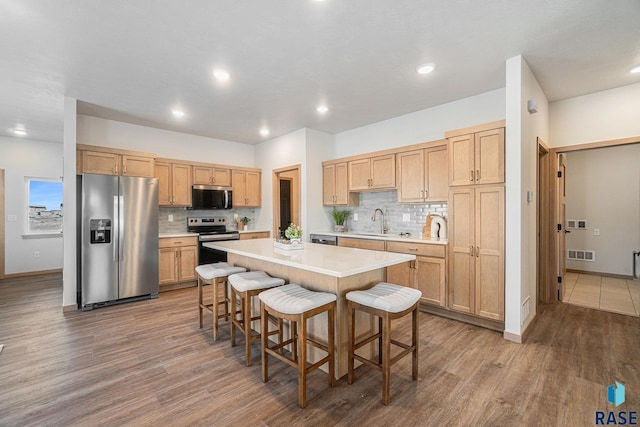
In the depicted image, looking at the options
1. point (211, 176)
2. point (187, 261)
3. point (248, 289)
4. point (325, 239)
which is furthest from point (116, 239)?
point (325, 239)

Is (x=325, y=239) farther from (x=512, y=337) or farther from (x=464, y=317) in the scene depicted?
(x=512, y=337)

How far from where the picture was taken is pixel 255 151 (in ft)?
21.2

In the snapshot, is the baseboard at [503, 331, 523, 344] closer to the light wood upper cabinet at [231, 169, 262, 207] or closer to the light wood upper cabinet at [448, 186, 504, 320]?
the light wood upper cabinet at [448, 186, 504, 320]

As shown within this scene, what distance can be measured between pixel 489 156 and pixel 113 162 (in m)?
5.16

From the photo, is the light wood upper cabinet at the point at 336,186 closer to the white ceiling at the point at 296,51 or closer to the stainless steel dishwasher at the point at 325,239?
the stainless steel dishwasher at the point at 325,239

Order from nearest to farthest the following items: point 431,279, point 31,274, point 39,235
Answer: point 431,279 < point 31,274 < point 39,235

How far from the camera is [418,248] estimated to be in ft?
12.3

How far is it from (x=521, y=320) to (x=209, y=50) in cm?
401

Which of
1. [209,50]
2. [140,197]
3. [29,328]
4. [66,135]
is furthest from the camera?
[140,197]

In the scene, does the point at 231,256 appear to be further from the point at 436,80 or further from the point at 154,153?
the point at 436,80

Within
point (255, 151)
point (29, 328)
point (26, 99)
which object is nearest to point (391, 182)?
point (255, 151)

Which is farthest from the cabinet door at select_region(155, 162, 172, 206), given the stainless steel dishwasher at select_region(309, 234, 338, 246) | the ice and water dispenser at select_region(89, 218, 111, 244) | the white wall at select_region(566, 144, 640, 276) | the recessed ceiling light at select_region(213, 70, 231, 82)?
the white wall at select_region(566, 144, 640, 276)

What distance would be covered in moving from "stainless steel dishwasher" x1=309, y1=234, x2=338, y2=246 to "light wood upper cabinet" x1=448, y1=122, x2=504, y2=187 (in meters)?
2.05

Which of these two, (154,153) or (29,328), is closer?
(29,328)
